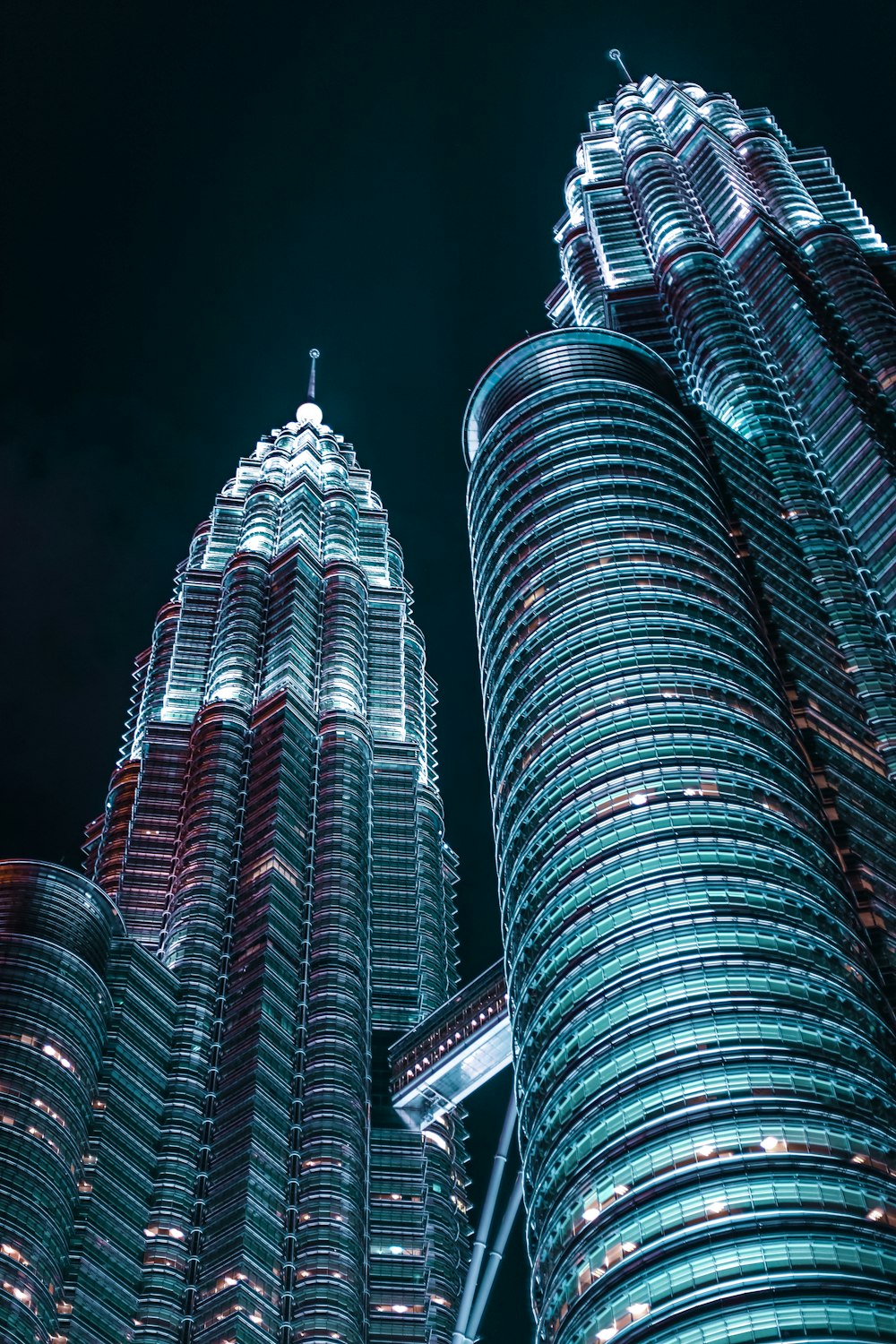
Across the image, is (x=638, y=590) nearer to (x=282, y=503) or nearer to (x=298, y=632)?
(x=298, y=632)

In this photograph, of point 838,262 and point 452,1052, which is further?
point 838,262

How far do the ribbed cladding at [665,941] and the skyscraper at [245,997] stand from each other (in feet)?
78.9

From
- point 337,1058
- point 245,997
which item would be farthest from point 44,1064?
point 337,1058

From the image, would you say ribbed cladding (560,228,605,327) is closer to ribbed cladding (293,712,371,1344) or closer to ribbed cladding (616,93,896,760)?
ribbed cladding (616,93,896,760)

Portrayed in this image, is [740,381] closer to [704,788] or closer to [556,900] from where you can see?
[704,788]

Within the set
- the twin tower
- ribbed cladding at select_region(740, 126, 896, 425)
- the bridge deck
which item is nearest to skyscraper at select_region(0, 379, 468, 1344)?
the twin tower

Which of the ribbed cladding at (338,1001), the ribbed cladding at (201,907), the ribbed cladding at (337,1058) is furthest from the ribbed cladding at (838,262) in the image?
the ribbed cladding at (201,907)

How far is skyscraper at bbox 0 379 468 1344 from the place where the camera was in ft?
328

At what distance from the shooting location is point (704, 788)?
92.8 m

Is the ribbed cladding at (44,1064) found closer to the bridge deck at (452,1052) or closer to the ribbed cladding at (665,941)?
the bridge deck at (452,1052)

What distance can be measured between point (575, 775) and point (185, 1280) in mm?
38185

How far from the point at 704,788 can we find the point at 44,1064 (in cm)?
4220

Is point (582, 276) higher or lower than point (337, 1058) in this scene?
higher

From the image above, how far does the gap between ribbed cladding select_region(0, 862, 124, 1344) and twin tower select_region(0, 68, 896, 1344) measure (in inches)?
11.0
